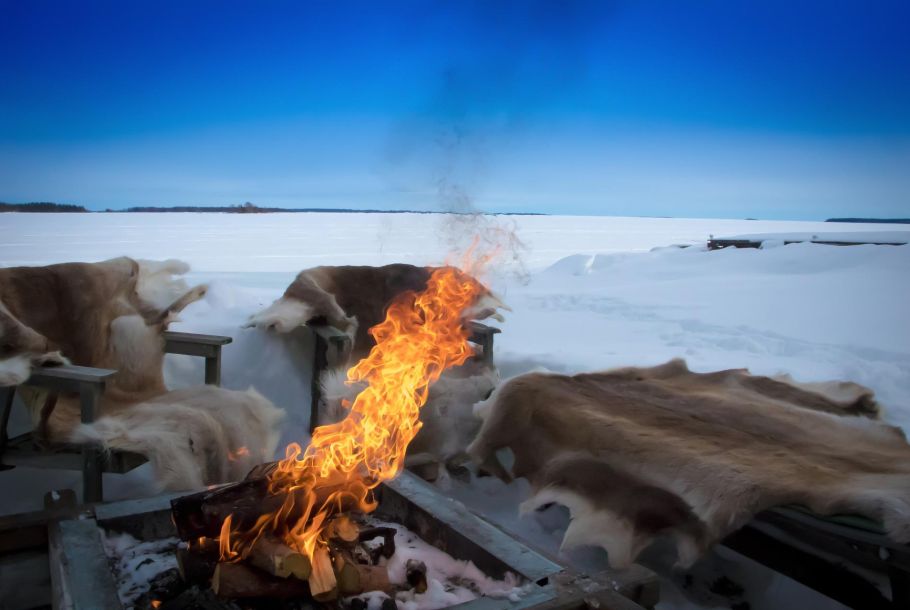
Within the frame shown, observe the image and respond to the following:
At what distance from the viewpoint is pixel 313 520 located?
205cm

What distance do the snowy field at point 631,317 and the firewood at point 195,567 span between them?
1.40m

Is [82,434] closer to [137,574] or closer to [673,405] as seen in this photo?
[137,574]

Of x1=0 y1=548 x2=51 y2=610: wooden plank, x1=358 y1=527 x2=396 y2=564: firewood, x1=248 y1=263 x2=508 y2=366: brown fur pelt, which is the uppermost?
x1=248 y1=263 x2=508 y2=366: brown fur pelt

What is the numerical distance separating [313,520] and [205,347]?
1809 mm

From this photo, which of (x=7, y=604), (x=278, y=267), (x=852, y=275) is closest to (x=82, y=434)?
(x=7, y=604)

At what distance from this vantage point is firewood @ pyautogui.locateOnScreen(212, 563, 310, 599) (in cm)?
183

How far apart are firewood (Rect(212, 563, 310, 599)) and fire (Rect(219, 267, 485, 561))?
6 centimetres

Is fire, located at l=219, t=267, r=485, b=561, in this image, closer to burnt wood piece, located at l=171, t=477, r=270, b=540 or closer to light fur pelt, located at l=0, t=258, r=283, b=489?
burnt wood piece, located at l=171, t=477, r=270, b=540

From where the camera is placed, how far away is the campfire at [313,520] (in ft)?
6.15

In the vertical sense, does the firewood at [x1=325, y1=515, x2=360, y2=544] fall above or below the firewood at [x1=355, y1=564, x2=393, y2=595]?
above

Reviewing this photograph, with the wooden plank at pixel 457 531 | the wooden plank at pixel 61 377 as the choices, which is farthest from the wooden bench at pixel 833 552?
the wooden plank at pixel 61 377

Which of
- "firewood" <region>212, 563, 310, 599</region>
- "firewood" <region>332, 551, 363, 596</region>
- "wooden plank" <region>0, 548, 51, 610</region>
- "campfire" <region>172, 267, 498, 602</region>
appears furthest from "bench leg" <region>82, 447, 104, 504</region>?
"firewood" <region>332, 551, 363, 596</region>

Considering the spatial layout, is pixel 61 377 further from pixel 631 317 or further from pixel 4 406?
pixel 631 317

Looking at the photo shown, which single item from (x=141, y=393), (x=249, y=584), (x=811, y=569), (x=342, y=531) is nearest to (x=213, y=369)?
(x=141, y=393)
